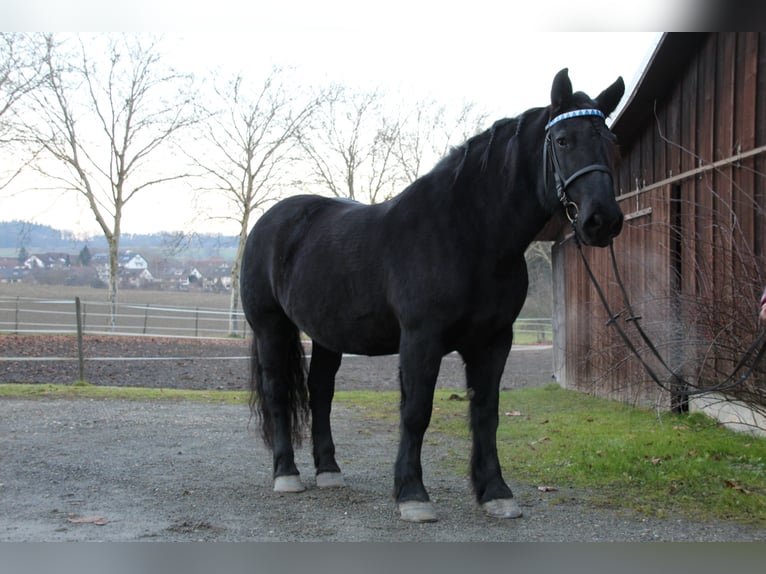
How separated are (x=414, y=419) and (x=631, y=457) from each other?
7.60ft

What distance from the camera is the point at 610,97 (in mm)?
3830

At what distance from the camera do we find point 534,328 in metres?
35.7

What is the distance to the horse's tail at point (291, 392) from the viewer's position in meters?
5.31

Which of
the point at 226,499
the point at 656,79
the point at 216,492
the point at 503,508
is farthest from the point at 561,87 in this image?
the point at 656,79

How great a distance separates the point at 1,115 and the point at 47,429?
45.9 feet

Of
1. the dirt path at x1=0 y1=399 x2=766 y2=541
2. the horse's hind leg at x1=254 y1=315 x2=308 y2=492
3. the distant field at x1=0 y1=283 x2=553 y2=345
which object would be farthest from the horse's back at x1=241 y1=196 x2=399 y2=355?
the distant field at x1=0 y1=283 x2=553 y2=345

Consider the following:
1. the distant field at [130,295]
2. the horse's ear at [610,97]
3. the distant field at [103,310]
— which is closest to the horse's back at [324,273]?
the horse's ear at [610,97]

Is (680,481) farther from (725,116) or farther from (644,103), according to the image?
(644,103)

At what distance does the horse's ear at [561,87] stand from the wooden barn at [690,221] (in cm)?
133

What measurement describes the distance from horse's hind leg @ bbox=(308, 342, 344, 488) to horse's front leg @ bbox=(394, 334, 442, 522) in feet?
3.43

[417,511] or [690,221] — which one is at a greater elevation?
[690,221]

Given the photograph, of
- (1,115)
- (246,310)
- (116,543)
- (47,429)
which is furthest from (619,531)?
(1,115)

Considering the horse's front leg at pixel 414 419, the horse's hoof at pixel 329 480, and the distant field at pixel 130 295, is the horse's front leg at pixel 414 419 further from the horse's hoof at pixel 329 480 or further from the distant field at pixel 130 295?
the distant field at pixel 130 295

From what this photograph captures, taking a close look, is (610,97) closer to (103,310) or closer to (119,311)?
(119,311)
